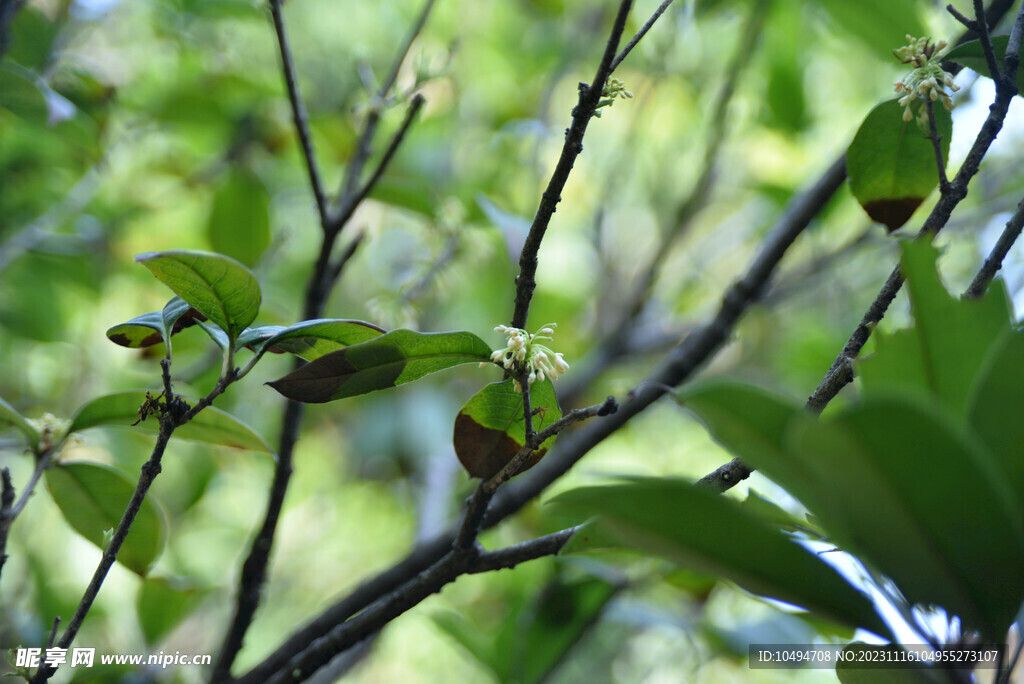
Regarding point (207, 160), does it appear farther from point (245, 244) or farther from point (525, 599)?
point (525, 599)

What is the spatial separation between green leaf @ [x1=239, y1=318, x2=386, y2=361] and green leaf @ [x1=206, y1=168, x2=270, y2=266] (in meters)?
0.67

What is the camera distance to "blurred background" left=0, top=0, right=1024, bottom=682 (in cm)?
93

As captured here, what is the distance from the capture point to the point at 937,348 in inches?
14.1

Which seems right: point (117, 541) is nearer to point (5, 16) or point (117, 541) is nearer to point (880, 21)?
point (5, 16)

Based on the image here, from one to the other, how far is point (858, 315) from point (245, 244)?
133 centimetres

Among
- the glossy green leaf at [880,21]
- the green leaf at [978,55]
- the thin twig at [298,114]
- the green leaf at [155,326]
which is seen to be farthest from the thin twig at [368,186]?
the glossy green leaf at [880,21]

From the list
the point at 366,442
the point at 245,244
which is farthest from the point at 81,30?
the point at 366,442

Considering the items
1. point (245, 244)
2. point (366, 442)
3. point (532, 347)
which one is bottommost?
point (532, 347)

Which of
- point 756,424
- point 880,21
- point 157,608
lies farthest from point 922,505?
point 157,608

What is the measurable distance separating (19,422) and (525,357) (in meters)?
0.41

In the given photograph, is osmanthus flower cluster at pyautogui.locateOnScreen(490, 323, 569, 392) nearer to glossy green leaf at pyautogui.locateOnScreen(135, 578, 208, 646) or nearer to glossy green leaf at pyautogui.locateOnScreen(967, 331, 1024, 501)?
glossy green leaf at pyautogui.locateOnScreen(967, 331, 1024, 501)

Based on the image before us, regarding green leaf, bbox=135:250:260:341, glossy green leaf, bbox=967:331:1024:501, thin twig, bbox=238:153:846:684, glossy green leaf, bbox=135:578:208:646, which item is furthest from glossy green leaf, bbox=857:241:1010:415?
glossy green leaf, bbox=135:578:208:646

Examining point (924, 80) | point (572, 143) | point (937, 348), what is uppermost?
point (924, 80)

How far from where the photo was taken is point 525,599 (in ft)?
2.97
